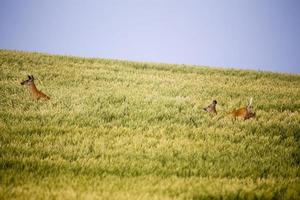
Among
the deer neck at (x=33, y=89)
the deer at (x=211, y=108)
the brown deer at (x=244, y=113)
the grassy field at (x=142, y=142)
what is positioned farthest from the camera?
the deer neck at (x=33, y=89)

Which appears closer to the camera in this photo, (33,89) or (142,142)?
(142,142)

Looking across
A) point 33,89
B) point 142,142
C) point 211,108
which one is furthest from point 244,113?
point 33,89

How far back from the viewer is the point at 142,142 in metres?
10.9

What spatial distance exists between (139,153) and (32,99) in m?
6.48

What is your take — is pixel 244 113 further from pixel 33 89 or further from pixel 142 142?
pixel 33 89

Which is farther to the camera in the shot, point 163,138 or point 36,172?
point 163,138

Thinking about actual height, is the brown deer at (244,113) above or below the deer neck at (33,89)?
below

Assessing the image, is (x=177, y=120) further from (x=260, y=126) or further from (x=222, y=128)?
(x=260, y=126)

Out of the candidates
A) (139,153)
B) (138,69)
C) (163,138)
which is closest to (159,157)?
(139,153)

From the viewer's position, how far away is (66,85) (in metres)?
18.5

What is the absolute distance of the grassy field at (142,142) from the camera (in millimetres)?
8008

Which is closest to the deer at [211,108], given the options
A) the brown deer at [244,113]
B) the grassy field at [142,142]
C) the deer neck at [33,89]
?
the grassy field at [142,142]

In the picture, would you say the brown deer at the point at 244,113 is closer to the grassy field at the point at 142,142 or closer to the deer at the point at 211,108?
the grassy field at the point at 142,142

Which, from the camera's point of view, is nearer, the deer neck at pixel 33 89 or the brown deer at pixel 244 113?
the brown deer at pixel 244 113
